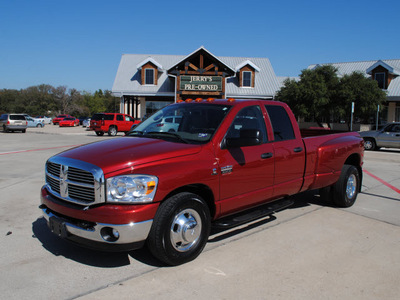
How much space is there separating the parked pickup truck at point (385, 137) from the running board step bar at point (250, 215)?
13566 millimetres

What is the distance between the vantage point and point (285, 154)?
4750 mm

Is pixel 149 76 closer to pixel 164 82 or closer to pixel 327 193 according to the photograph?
pixel 164 82

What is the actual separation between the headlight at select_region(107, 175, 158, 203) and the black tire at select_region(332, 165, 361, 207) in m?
3.90

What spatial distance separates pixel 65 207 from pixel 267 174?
2.50m

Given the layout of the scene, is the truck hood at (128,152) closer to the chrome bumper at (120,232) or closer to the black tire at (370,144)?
the chrome bumper at (120,232)

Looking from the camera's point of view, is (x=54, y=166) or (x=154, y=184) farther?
(x=54, y=166)

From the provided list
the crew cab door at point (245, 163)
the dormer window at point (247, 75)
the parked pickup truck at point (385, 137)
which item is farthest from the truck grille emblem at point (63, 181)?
the dormer window at point (247, 75)

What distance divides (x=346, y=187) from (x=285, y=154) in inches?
75.6

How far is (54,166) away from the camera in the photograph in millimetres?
3797

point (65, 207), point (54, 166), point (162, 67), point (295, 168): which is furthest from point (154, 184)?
point (162, 67)

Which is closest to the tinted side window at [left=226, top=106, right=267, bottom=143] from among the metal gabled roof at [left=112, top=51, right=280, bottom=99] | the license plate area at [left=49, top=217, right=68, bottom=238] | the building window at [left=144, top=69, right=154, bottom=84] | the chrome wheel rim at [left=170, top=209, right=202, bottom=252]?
the chrome wheel rim at [left=170, top=209, right=202, bottom=252]

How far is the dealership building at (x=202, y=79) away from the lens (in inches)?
1087

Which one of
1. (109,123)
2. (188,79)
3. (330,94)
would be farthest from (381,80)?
(109,123)

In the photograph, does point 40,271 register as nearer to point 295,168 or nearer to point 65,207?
point 65,207
